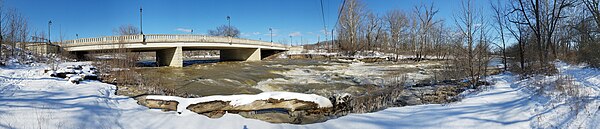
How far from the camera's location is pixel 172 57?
25.0 metres

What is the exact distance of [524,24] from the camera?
1719 cm

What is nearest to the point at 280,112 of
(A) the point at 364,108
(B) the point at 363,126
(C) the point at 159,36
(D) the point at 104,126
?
(A) the point at 364,108

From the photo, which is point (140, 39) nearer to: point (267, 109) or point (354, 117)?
point (267, 109)

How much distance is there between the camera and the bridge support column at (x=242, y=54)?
4125cm

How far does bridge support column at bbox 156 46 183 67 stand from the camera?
2462cm

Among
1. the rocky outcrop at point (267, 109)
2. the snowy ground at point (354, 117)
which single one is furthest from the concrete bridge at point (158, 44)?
the rocky outcrop at point (267, 109)

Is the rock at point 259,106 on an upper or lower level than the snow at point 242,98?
lower

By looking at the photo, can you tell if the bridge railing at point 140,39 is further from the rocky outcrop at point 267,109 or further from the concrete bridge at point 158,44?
the rocky outcrop at point 267,109

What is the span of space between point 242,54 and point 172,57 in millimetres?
17028

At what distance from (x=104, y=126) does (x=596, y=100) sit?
8.73 meters

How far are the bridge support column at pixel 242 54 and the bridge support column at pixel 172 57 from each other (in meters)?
15.0

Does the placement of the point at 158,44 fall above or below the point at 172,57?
above

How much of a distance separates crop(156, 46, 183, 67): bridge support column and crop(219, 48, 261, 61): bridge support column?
589 inches

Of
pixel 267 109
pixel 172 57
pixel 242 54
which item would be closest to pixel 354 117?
pixel 267 109
